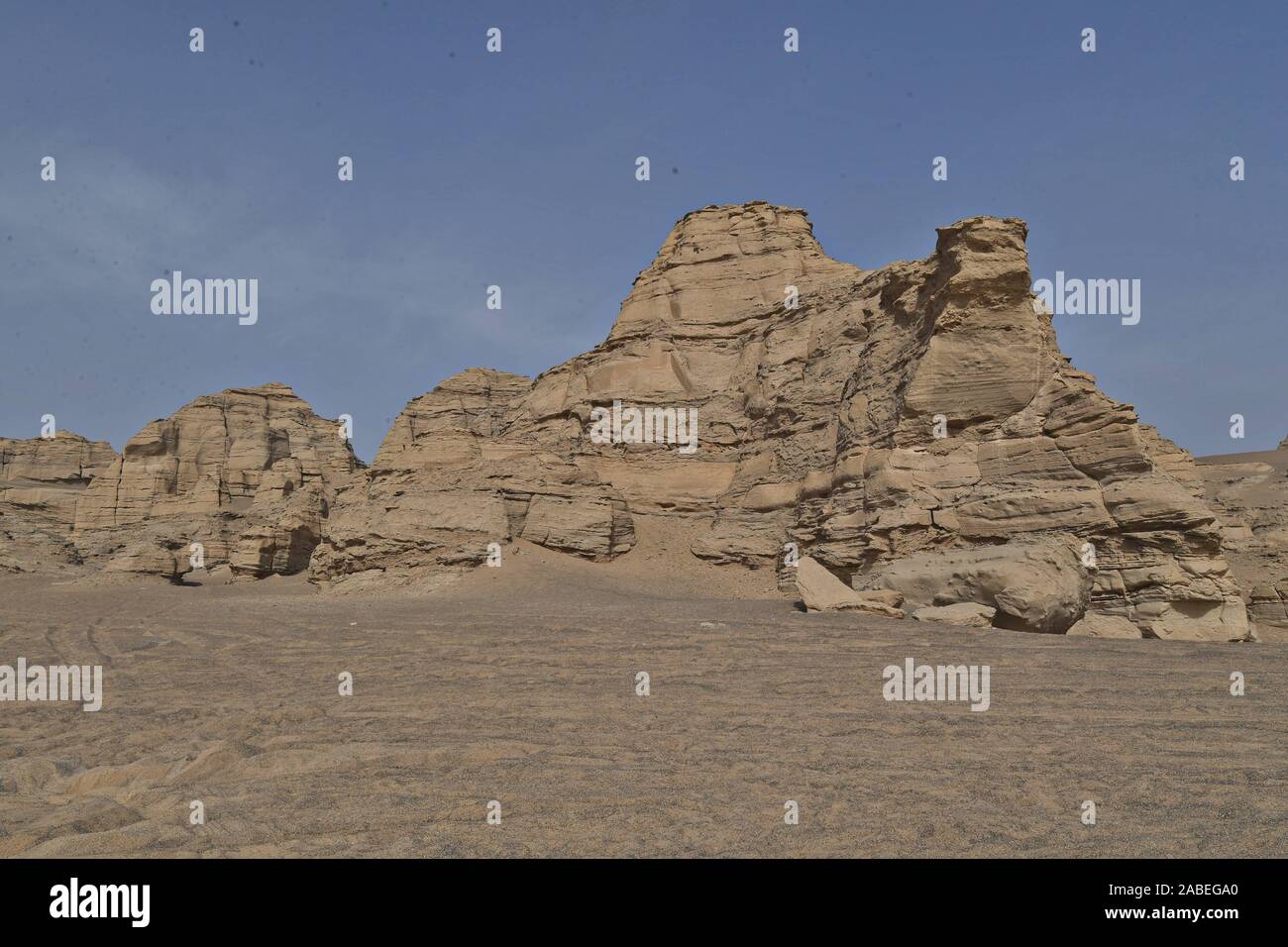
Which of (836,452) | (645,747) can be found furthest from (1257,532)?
(645,747)

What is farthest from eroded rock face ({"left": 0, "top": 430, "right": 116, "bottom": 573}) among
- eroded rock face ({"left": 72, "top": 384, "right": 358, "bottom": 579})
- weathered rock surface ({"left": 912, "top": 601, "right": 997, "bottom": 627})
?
weathered rock surface ({"left": 912, "top": 601, "right": 997, "bottom": 627})

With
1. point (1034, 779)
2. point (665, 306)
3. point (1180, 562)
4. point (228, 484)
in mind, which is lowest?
point (1034, 779)

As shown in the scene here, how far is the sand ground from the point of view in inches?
210

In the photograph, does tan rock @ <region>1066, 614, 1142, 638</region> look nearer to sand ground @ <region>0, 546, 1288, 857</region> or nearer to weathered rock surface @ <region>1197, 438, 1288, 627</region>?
sand ground @ <region>0, 546, 1288, 857</region>

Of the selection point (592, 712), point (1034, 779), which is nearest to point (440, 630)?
point (592, 712)

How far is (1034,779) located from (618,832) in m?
3.41

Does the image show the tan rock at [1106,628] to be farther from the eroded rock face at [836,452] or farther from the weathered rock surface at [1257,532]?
the weathered rock surface at [1257,532]

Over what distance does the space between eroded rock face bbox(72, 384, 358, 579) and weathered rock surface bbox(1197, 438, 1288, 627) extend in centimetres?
3712

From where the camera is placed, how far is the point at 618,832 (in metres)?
5.43

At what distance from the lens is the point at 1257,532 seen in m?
27.2

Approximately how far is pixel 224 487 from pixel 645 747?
58.1m

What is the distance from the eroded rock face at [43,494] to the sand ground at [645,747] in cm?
3441

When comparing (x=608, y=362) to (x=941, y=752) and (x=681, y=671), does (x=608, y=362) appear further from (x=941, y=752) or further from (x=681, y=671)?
(x=941, y=752)

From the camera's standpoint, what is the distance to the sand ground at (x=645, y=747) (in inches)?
210
